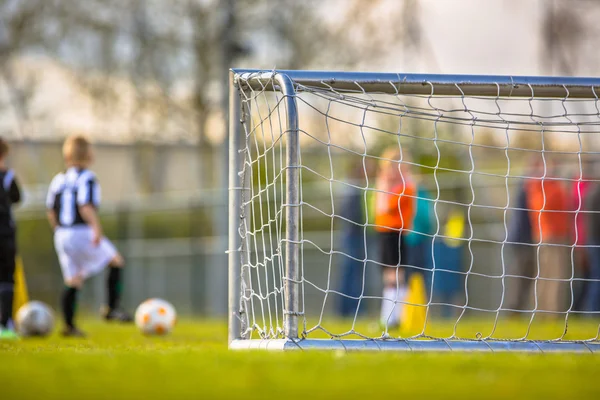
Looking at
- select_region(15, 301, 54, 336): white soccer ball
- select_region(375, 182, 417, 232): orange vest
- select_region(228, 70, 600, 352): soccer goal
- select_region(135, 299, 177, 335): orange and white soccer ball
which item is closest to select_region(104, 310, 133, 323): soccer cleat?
select_region(135, 299, 177, 335): orange and white soccer ball

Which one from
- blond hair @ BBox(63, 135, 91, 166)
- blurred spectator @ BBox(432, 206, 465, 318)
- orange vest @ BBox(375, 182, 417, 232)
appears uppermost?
blond hair @ BBox(63, 135, 91, 166)

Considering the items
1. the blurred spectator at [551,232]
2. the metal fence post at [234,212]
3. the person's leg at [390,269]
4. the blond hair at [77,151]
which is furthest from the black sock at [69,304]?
the blurred spectator at [551,232]

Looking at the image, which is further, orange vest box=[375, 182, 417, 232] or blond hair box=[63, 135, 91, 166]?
orange vest box=[375, 182, 417, 232]

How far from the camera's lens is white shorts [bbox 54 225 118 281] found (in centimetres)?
775

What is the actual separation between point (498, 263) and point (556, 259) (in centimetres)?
159

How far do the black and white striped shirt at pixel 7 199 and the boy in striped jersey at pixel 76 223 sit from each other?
549 millimetres

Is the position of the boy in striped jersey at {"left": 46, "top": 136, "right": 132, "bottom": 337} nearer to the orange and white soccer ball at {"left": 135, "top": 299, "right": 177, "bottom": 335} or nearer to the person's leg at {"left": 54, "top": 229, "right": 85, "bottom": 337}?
the person's leg at {"left": 54, "top": 229, "right": 85, "bottom": 337}

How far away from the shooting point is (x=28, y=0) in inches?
674

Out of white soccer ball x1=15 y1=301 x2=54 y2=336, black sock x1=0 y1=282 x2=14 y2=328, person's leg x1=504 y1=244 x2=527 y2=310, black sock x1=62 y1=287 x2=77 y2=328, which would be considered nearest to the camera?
black sock x1=0 y1=282 x2=14 y2=328

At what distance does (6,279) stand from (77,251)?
996 millimetres

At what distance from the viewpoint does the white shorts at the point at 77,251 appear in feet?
25.4

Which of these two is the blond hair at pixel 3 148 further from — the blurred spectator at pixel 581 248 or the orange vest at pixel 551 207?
the blurred spectator at pixel 581 248

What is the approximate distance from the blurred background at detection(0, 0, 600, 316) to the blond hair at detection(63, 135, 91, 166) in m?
8.08

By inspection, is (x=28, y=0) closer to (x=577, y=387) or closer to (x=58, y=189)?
(x=58, y=189)
